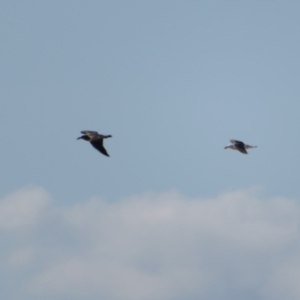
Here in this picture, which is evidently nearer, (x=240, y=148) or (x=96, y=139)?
(x=96, y=139)

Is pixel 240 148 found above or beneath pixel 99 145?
above

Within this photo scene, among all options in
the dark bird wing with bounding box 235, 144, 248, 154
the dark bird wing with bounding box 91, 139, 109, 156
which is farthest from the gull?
the dark bird wing with bounding box 235, 144, 248, 154

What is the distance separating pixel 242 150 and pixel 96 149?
14538 mm

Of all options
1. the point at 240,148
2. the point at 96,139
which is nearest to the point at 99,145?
the point at 96,139

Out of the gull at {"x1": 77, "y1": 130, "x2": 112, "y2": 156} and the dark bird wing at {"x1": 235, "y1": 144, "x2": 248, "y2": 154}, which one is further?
the dark bird wing at {"x1": 235, "y1": 144, "x2": 248, "y2": 154}

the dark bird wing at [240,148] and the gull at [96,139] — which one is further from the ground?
the dark bird wing at [240,148]

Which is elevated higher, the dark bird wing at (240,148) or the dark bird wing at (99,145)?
the dark bird wing at (240,148)

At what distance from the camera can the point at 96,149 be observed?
15250 cm

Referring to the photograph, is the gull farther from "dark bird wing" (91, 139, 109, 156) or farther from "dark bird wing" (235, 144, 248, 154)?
"dark bird wing" (235, 144, 248, 154)

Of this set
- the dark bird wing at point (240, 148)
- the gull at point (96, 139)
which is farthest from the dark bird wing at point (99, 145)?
the dark bird wing at point (240, 148)

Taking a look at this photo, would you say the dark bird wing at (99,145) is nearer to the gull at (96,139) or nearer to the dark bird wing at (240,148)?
the gull at (96,139)

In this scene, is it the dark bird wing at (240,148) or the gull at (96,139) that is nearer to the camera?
the gull at (96,139)

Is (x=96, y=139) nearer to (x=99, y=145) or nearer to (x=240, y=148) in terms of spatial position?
(x=99, y=145)

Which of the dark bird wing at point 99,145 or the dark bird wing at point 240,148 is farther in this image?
the dark bird wing at point 240,148
